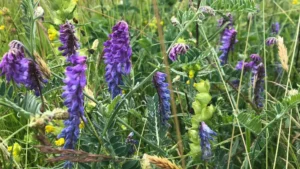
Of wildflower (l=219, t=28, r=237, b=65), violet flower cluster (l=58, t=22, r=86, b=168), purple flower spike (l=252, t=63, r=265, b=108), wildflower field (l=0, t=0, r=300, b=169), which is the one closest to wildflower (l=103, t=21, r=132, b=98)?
wildflower field (l=0, t=0, r=300, b=169)

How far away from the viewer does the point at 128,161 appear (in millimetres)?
1132

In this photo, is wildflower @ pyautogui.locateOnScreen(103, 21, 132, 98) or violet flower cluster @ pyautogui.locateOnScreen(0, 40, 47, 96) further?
wildflower @ pyautogui.locateOnScreen(103, 21, 132, 98)

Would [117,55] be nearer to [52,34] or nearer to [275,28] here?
[52,34]

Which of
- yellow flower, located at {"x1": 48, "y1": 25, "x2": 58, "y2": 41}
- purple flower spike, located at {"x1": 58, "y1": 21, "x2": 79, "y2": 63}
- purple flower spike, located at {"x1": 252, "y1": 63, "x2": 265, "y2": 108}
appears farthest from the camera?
yellow flower, located at {"x1": 48, "y1": 25, "x2": 58, "y2": 41}

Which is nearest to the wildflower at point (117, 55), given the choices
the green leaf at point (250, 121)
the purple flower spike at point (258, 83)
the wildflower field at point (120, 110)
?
the wildflower field at point (120, 110)

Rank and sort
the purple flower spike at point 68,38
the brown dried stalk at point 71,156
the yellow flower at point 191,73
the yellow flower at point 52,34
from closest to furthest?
the brown dried stalk at point 71,156 → the purple flower spike at point 68,38 → the yellow flower at point 191,73 → the yellow flower at point 52,34

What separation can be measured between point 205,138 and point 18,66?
1.55 feet

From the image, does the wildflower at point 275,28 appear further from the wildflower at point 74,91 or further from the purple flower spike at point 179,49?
Answer: the wildflower at point 74,91

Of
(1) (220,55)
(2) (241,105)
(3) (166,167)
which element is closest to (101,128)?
(3) (166,167)

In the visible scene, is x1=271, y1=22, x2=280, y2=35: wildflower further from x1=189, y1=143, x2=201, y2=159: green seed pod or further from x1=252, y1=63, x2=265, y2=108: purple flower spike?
x1=189, y1=143, x2=201, y2=159: green seed pod

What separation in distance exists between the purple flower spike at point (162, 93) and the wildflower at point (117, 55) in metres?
0.07

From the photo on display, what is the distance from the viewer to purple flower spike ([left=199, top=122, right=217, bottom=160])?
1.18m

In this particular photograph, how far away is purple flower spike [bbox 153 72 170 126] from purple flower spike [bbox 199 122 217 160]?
120 millimetres

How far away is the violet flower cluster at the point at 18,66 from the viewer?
0.99 m
